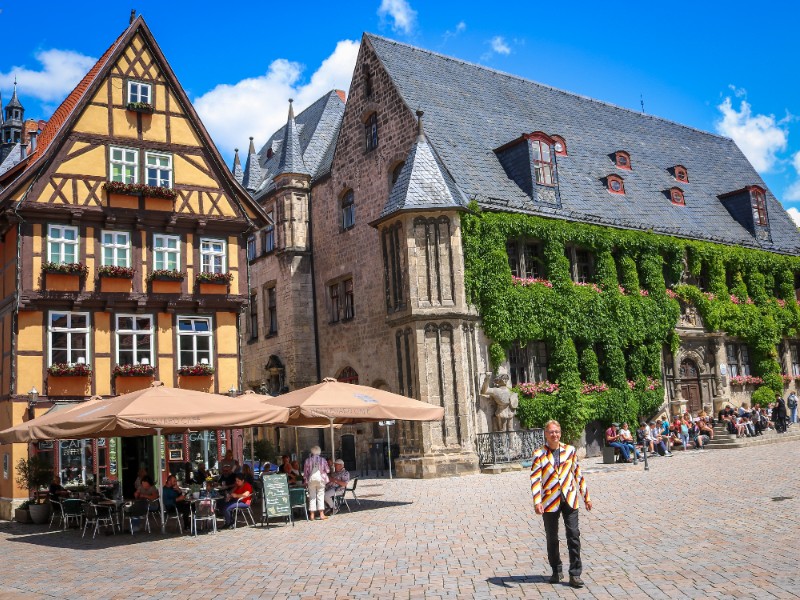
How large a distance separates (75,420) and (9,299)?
971 centimetres

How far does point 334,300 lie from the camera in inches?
1283

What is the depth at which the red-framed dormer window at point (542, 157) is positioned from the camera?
2953cm

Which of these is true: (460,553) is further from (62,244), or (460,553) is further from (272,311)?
(272,311)

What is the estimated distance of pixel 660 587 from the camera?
805 centimetres

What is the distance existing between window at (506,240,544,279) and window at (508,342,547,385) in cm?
237

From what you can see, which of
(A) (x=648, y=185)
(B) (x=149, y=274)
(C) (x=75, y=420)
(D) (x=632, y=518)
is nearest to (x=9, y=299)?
(B) (x=149, y=274)

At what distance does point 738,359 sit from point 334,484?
23034 mm

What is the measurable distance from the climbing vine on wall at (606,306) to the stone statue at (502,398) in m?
0.61

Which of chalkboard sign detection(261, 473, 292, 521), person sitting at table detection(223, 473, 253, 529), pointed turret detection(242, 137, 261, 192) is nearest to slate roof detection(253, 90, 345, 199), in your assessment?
pointed turret detection(242, 137, 261, 192)

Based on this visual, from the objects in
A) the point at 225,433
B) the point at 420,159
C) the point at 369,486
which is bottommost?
the point at 369,486

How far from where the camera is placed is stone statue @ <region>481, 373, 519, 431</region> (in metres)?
26.1

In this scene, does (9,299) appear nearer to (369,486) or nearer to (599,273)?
(369,486)

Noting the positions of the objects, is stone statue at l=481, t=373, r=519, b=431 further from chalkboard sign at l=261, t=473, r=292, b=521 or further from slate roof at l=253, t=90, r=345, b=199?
chalkboard sign at l=261, t=473, r=292, b=521

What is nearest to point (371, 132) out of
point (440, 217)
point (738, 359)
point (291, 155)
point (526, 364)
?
point (291, 155)
